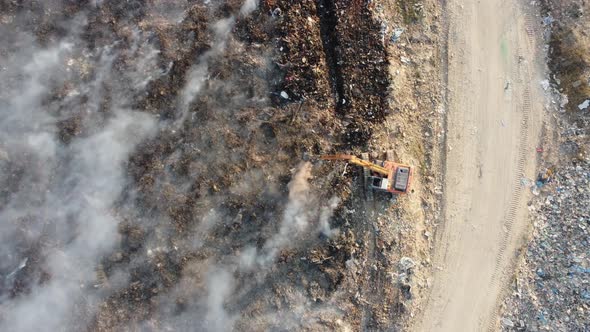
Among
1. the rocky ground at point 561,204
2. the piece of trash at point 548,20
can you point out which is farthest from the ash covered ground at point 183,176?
the piece of trash at point 548,20

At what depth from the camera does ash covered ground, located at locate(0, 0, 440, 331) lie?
18016 mm

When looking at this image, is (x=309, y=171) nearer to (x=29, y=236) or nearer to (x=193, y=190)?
(x=193, y=190)

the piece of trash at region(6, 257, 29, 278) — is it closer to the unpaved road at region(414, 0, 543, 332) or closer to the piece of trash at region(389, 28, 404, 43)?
the unpaved road at region(414, 0, 543, 332)

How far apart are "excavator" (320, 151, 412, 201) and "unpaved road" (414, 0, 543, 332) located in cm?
252

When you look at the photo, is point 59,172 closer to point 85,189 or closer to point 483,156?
point 85,189

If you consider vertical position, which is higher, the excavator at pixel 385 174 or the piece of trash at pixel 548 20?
the piece of trash at pixel 548 20

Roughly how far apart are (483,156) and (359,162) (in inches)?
225

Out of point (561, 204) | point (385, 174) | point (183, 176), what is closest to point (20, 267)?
point (183, 176)

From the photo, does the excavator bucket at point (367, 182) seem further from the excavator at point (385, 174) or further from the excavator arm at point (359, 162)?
the excavator arm at point (359, 162)

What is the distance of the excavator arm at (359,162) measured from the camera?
60.0ft

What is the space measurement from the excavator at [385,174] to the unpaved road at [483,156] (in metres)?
2.52

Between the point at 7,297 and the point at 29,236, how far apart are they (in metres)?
2.46

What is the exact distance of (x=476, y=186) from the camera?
19.7m

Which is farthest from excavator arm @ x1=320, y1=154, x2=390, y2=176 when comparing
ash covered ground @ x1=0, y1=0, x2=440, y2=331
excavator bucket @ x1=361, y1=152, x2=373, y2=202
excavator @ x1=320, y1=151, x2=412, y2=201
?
ash covered ground @ x1=0, y1=0, x2=440, y2=331
